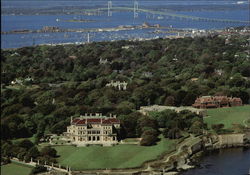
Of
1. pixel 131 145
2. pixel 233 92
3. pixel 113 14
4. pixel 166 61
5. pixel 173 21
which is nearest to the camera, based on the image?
pixel 131 145

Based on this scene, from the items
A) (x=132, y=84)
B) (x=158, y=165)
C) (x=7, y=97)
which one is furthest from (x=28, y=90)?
(x=158, y=165)

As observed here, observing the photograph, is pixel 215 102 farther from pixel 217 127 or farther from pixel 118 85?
pixel 118 85

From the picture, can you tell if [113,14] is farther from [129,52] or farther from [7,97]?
[7,97]

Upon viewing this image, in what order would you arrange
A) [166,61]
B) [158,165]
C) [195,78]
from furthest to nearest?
[166,61]
[195,78]
[158,165]

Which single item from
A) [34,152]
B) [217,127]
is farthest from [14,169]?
[217,127]

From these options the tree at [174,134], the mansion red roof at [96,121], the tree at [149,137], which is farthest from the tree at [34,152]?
the tree at [174,134]

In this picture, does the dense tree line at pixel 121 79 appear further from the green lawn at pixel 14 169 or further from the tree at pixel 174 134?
the green lawn at pixel 14 169

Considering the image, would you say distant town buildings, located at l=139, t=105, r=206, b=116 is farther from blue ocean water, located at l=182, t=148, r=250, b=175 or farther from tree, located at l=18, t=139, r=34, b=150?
tree, located at l=18, t=139, r=34, b=150
